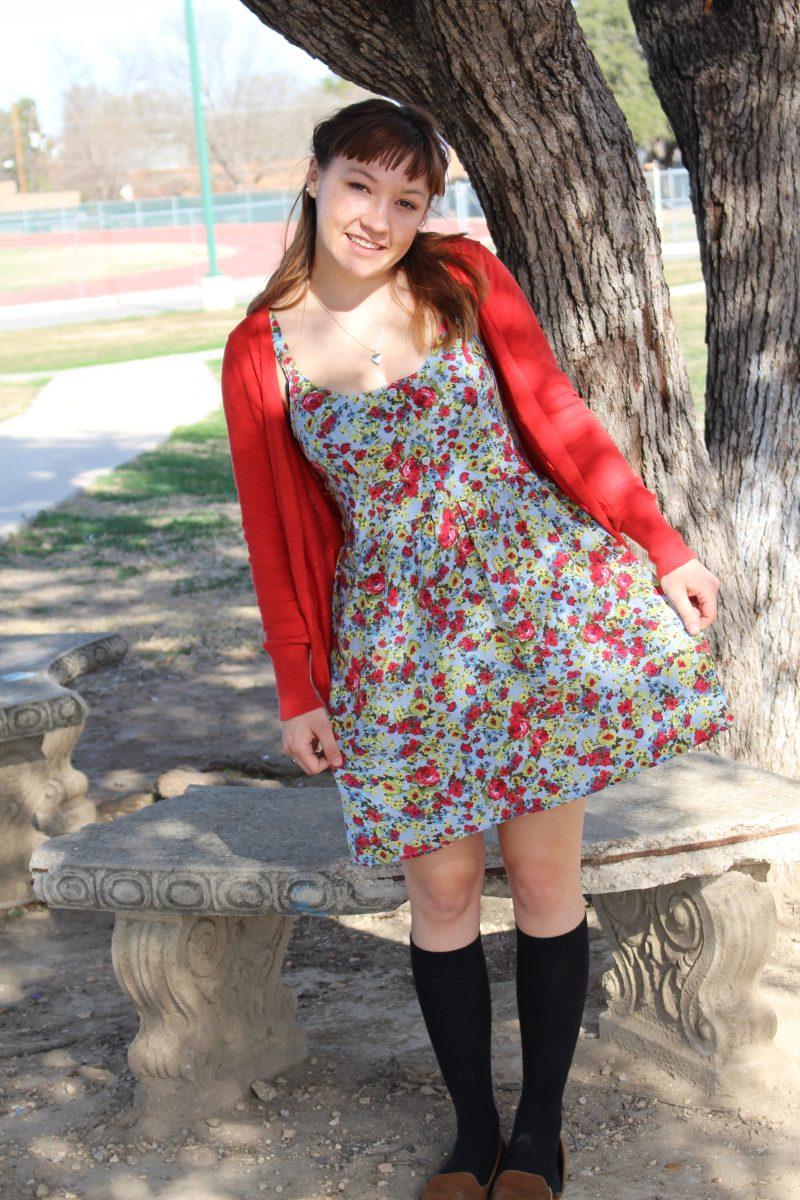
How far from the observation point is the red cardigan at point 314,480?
249 cm

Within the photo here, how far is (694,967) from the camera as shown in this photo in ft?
9.94

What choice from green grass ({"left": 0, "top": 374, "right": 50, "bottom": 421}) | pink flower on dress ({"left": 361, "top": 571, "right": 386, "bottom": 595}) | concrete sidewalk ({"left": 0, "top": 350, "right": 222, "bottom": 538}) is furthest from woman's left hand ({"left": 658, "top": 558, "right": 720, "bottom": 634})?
green grass ({"left": 0, "top": 374, "right": 50, "bottom": 421})

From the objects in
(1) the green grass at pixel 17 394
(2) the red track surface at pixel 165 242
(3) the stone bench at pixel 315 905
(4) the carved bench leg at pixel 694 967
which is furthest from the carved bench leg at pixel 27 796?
(2) the red track surface at pixel 165 242

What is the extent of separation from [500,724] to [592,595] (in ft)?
0.87

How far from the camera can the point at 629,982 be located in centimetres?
320

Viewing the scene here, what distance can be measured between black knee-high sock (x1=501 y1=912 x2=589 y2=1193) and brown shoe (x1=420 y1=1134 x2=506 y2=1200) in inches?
2.6

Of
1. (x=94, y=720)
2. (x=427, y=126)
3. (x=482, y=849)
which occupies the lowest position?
(x=94, y=720)

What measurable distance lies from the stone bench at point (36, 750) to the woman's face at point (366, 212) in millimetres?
2043

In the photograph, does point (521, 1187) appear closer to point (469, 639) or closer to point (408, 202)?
point (469, 639)

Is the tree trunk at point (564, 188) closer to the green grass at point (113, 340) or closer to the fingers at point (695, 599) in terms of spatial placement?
the fingers at point (695, 599)

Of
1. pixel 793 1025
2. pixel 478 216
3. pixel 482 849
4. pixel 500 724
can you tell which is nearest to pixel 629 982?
pixel 793 1025

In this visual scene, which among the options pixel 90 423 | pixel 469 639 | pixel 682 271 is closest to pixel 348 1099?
pixel 469 639

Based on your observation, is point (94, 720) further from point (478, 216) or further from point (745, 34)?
point (478, 216)

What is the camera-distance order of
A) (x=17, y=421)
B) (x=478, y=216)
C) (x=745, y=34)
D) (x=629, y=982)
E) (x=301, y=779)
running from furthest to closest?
1. (x=478, y=216)
2. (x=17, y=421)
3. (x=301, y=779)
4. (x=745, y=34)
5. (x=629, y=982)
